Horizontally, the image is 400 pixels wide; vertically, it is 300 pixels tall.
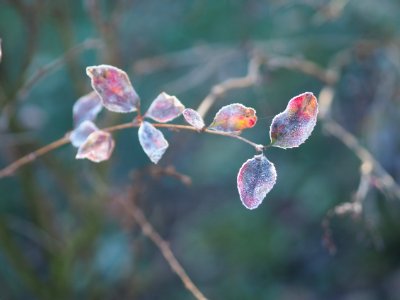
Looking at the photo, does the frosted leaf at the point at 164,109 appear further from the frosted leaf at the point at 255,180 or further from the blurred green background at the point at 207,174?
the blurred green background at the point at 207,174

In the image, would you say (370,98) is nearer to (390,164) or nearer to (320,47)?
(390,164)

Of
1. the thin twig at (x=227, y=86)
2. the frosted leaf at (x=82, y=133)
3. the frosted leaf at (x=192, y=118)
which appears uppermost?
the frosted leaf at (x=82, y=133)

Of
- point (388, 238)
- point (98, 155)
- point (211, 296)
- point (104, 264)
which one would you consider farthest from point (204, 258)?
point (98, 155)

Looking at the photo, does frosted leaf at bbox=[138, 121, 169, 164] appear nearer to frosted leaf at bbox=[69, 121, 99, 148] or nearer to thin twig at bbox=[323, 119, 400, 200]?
frosted leaf at bbox=[69, 121, 99, 148]

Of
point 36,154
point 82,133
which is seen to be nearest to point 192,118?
point 82,133

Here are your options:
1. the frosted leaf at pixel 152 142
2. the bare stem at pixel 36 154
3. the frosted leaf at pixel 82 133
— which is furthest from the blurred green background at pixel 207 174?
the frosted leaf at pixel 152 142

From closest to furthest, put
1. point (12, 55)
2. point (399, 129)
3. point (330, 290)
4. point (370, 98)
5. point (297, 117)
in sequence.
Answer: point (297, 117)
point (370, 98)
point (399, 129)
point (330, 290)
point (12, 55)

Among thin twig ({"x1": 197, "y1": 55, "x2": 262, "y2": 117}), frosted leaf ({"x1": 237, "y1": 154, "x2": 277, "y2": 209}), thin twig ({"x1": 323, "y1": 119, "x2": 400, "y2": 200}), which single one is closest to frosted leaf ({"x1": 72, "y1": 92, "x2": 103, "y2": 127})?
thin twig ({"x1": 197, "y1": 55, "x2": 262, "y2": 117})

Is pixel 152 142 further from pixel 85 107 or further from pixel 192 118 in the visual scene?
pixel 85 107
